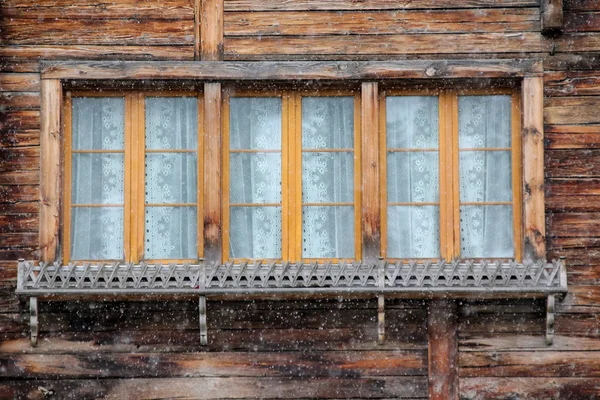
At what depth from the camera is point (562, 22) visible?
664 centimetres

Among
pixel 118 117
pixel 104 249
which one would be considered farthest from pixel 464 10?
pixel 104 249

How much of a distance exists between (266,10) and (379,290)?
2.32 m

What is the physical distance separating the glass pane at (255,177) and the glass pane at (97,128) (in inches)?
36.1

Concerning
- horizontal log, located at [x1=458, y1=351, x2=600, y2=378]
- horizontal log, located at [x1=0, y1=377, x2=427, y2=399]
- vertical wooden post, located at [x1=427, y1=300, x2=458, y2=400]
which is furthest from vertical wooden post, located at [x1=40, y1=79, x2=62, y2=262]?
horizontal log, located at [x1=458, y1=351, x2=600, y2=378]

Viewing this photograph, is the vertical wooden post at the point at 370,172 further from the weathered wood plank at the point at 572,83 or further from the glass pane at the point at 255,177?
the weathered wood plank at the point at 572,83

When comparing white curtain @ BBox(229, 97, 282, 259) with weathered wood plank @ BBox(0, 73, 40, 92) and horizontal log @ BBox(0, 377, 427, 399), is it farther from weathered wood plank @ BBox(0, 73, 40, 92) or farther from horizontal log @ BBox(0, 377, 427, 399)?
weathered wood plank @ BBox(0, 73, 40, 92)

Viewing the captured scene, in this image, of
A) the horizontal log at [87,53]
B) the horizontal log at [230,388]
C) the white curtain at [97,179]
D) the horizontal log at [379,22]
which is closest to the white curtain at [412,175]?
the horizontal log at [379,22]

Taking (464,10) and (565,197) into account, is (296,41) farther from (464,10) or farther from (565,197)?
(565,197)

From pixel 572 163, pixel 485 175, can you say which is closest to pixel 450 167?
pixel 485 175

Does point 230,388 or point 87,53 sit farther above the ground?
point 87,53

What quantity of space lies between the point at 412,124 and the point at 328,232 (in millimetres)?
1074

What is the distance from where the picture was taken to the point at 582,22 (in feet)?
22.0

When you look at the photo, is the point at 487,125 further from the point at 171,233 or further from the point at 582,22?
the point at 171,233

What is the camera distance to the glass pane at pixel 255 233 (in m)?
6.76
